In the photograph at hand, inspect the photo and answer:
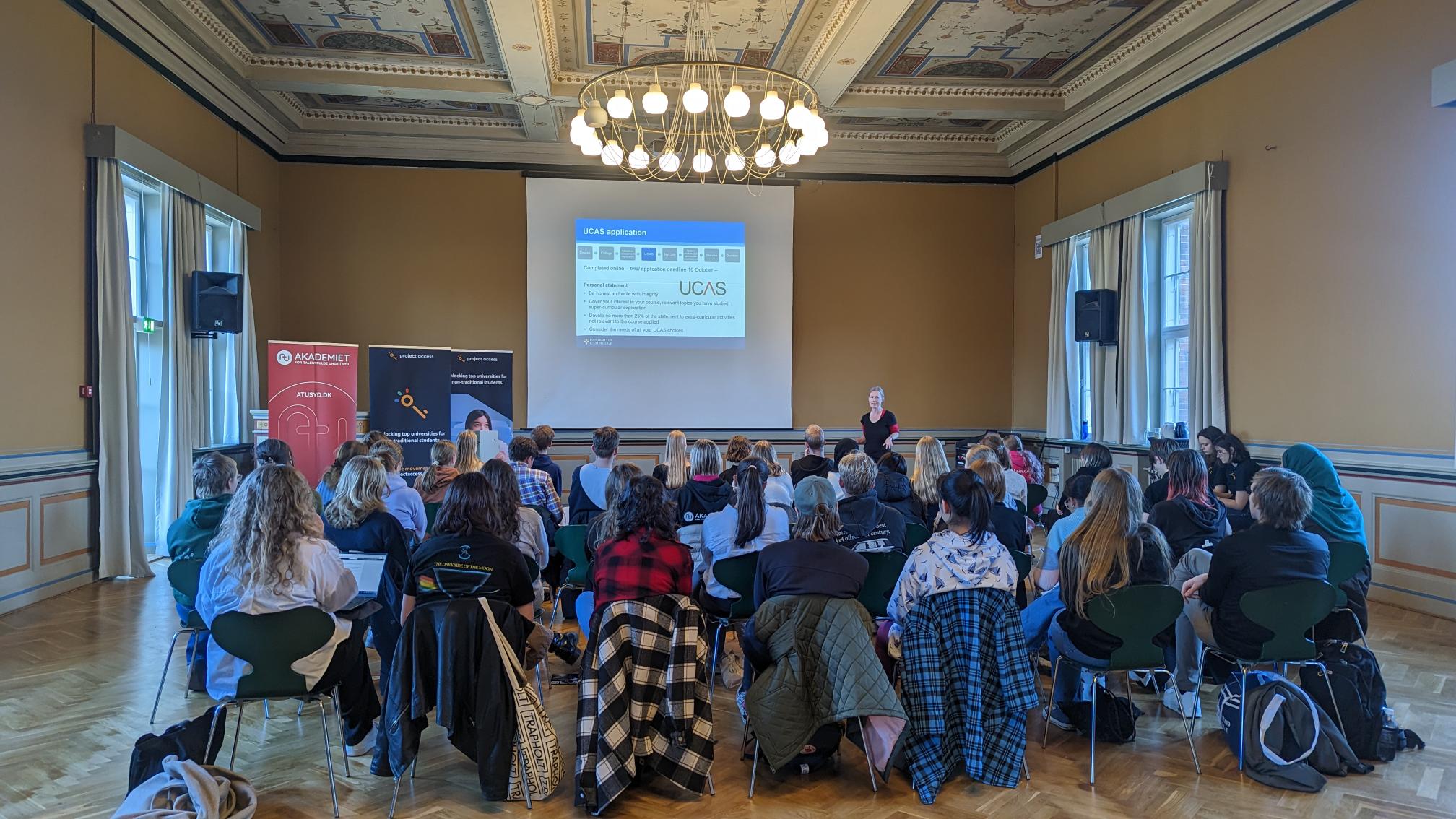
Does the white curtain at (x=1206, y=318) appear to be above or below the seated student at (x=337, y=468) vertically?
above

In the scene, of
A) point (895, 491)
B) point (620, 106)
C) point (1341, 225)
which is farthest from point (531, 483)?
point (1341, 225)

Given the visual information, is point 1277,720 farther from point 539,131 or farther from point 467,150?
point 467,150

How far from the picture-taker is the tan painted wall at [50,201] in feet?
18.1

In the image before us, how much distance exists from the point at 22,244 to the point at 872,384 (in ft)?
26.2

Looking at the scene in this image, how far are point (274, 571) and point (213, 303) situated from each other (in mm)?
5563

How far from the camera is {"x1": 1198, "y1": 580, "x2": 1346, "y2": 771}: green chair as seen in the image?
10.3 feet

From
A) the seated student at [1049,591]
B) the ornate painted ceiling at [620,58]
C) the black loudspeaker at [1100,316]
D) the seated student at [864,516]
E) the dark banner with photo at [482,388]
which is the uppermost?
the ornate painted ceiling at [620,58]

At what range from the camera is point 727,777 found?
321 centimetres

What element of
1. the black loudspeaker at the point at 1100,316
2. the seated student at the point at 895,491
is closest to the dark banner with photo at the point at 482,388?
the seated student at the point at 895,491

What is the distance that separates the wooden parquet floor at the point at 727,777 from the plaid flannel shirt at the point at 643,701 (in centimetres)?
12

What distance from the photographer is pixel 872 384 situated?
10516 millimetres


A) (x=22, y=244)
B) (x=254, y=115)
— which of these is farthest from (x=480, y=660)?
(x=254, y=115)

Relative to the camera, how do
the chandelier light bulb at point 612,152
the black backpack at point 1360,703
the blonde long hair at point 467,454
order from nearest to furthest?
the black backpack at point 1360,703
the blonde long hair at point 467,454
the chandelier light bulb at point 612,152

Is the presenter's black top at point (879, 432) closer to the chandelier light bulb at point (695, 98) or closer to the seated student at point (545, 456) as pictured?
the seated student at point (545, 456)
